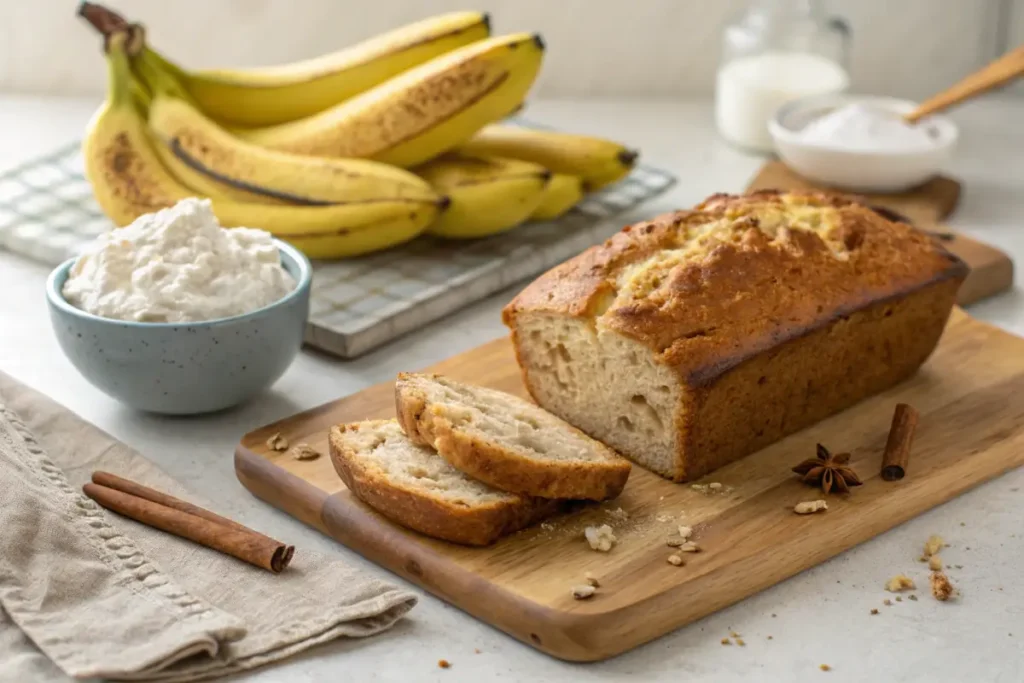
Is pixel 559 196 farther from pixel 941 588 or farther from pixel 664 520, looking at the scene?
pixel 941 588

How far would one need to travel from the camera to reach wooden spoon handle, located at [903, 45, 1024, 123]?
369 centimetres

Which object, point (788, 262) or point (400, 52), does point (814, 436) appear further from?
point (400, 52)

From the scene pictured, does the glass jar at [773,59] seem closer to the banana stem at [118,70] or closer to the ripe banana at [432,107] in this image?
the ripe banana at [432,107]

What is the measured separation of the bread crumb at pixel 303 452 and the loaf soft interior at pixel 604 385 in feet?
1.44

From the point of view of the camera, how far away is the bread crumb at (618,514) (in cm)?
233

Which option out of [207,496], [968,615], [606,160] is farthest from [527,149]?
[968,615]

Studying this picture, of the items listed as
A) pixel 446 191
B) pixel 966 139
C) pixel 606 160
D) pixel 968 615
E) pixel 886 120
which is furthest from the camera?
pixel 966 139

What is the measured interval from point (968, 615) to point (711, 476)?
1.70ft

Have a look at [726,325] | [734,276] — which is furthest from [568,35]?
[726,325]

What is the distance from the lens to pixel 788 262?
2611mm

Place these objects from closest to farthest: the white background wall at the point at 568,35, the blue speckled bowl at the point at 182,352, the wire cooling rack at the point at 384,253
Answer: the blue speckled bowl at the point at 182,352 → the wire cooling rack at the point at 384,253 → the white background wall at the point at 568,35

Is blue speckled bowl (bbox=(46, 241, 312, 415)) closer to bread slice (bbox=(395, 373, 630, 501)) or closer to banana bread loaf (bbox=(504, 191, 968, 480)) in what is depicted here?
bread slice (bbox=(395, 373, 630, 501))

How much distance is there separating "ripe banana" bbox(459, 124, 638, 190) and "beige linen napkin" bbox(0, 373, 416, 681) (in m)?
1.57

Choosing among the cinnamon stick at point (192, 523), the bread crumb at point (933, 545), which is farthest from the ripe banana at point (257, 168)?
the bread crumb at point (933, 545)
